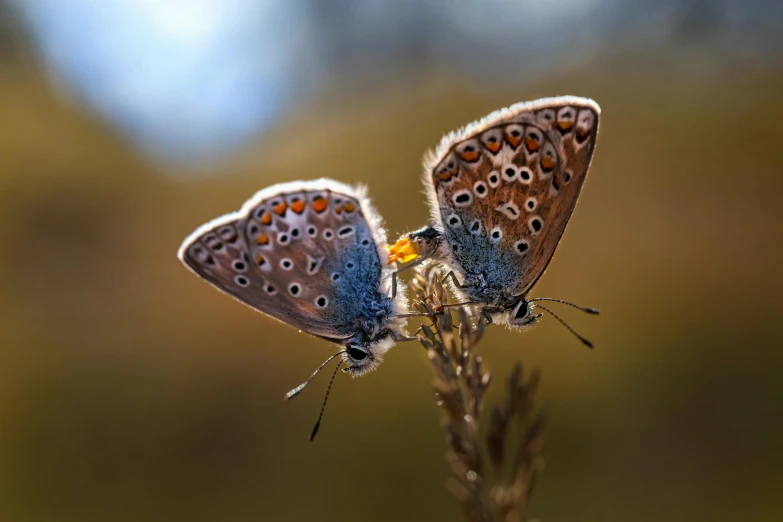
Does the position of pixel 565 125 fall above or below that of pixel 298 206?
above

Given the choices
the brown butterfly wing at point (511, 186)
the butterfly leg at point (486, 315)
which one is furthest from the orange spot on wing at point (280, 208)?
the butterfly leg at point (486, 315)

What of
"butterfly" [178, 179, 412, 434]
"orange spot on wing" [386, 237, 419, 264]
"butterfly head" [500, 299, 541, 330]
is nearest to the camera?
"butterfly head" [500, 299, 541, 330]

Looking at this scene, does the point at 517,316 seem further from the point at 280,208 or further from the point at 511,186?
the point at 280,208

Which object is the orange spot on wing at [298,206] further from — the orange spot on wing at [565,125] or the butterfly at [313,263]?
the orange spot on wing at [565,125]

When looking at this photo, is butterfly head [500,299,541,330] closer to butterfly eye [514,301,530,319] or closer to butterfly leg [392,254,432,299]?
butterfly eye [514,301,530,319]

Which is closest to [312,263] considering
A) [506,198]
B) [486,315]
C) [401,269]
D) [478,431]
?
[401,269]

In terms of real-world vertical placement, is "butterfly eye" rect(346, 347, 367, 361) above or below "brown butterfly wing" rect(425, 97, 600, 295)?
below

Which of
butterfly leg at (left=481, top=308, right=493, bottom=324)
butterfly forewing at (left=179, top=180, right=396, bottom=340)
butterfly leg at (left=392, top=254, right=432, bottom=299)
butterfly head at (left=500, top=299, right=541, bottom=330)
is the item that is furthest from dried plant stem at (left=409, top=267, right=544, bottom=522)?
butterfly forewing at (left=179, top=180, right=396, bottom=340)
